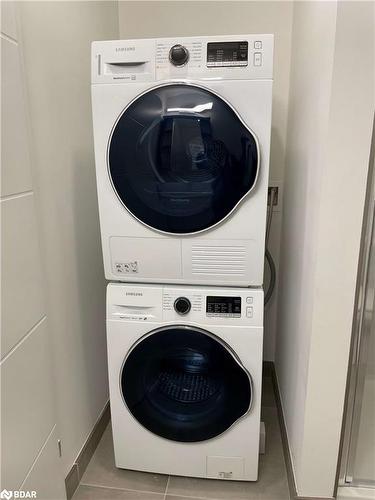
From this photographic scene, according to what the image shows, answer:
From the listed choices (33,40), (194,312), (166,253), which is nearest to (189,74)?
(33,40)

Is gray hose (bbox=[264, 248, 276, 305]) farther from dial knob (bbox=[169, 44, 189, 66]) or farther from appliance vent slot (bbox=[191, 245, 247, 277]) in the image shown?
dial knob (bbox=[169, 44, 189, 66])

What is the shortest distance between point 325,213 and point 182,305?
0.57m

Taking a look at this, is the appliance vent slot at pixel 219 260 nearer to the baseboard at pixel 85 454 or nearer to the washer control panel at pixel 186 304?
the washer control panel at pixel 186 304

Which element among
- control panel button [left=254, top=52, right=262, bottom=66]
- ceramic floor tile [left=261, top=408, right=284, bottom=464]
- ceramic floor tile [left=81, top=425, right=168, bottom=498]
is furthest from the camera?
ceramic floor tile [left=261, top=408, right=284, bottom=464]

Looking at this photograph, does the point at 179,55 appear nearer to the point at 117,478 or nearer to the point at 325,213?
the point at 325,213

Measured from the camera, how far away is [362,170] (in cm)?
115

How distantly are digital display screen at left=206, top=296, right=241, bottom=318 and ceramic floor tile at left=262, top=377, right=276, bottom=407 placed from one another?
89cm

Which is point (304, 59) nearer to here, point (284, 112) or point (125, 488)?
point (284, 112)

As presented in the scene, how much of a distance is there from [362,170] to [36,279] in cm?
100

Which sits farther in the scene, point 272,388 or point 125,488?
point 272,388

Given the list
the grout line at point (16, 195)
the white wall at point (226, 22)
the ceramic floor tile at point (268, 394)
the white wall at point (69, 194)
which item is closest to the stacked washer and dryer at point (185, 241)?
the white wall at point (69, 194)

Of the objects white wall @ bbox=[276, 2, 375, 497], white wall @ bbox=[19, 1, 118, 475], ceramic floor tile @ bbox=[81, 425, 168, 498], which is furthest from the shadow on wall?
white wall @ bbox=[276, 2, 375, 497]

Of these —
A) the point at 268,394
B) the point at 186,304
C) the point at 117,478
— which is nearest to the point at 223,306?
the point at 186,304

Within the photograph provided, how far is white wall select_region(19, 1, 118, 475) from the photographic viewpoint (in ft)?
4.20
